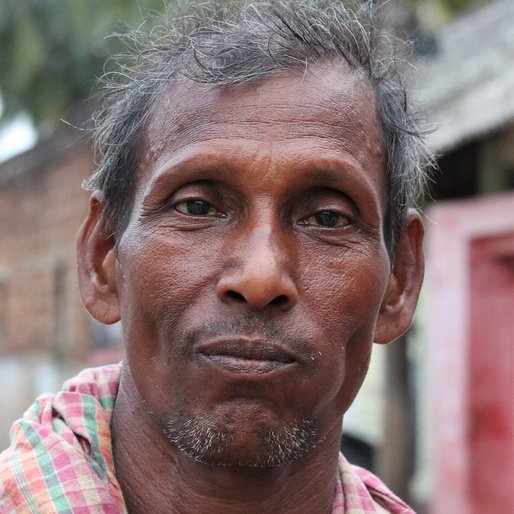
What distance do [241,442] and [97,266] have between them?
610 mm

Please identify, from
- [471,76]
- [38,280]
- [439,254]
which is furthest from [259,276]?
[38,280]

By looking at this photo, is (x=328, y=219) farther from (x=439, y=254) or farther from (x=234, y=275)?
(x=439, y=254)

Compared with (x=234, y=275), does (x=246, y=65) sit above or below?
above

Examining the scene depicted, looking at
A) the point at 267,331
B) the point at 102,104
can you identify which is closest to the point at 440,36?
the point at 102,104

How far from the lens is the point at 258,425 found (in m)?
1.90

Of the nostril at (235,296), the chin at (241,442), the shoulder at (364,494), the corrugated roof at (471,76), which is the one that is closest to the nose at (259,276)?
the nostril at (235,296)

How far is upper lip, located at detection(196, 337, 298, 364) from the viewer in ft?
6.18

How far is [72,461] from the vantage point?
2.02 metres

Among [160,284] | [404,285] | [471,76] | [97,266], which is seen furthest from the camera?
[471,76]

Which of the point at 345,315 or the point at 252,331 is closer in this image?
the point at 252,331

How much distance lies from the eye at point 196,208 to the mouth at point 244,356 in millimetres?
292

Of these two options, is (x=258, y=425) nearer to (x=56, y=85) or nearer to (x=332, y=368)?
(x=332, y=368)

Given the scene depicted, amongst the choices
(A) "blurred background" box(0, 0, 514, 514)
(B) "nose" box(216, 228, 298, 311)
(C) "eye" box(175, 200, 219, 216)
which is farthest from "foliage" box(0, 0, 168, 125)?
(B) "nose" box(216, 228, 298, 311)

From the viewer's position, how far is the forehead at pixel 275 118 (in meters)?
2.03
